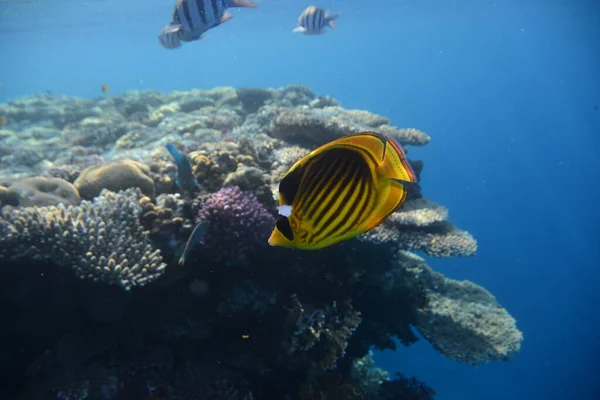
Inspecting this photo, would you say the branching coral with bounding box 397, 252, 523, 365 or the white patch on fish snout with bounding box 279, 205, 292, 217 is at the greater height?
the branching coral with bounding box 397, 252, 523, 365

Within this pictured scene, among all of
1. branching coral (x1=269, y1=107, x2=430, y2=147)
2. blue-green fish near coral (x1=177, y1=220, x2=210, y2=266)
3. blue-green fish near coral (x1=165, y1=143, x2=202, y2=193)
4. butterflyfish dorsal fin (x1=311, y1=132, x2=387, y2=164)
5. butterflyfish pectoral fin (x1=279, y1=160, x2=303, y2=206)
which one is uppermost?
branching coral (x1=269, y1=107, x2=430, y2=147)

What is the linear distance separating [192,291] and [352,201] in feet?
10.7

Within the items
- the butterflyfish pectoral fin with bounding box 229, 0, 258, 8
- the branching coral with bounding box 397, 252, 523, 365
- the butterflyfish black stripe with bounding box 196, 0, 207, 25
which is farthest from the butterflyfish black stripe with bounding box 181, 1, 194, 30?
the branching coral with bounding box 397, 252, 523, 365

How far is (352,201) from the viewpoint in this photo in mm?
1044

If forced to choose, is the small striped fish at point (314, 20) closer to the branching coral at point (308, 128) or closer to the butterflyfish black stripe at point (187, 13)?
the branching coral at point (308, 128)

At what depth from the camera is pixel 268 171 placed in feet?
18.0

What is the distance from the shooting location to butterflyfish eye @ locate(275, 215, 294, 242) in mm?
1027

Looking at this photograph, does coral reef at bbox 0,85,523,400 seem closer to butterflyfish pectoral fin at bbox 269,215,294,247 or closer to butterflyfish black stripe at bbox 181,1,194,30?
butterflyfish black stripe at bbox 181,1,194,30

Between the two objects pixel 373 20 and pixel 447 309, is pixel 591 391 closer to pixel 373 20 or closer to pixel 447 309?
pixel 447 309

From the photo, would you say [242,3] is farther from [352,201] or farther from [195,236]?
[352,201]

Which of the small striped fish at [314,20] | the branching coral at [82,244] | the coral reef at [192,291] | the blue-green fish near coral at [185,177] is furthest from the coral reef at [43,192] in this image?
the small striped fish at [314,20]

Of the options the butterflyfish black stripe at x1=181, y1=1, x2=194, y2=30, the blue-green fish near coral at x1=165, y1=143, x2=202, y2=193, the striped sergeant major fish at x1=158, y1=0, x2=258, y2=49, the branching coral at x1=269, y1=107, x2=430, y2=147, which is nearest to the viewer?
the striped sergeant major fish at x1=158, y1=0, x2=258, y2=49

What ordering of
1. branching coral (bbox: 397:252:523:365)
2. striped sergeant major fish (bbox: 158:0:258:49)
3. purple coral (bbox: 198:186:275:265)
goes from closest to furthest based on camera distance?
1. striped sergeant major fish (bbox: 158:0:258:49)
2. purple coral (bbox: 198:186:275:265)
3. branching coral (bbox: 397:252:523:365)

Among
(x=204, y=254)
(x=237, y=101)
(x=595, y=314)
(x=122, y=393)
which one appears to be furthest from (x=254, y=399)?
(x=595, y=314)
